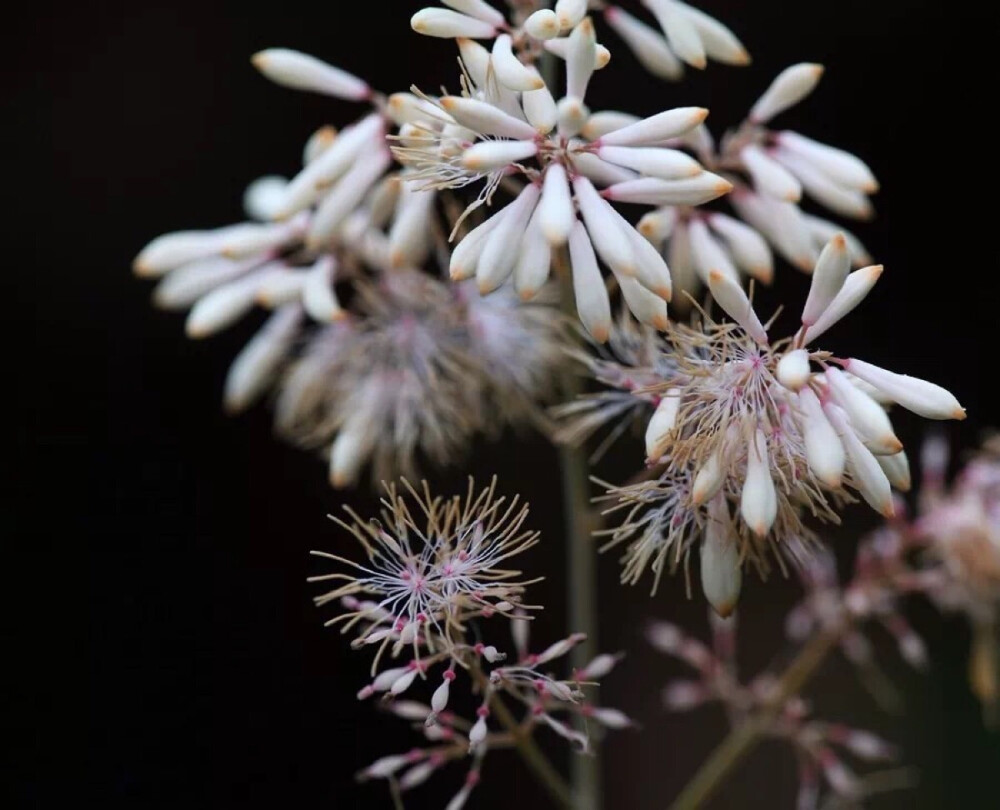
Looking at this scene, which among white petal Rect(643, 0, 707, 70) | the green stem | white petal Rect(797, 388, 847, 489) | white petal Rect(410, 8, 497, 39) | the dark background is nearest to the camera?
white petal Rect(797, 388, 847, 489)

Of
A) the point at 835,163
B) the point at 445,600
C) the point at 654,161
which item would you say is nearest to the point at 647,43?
the point at 835,163

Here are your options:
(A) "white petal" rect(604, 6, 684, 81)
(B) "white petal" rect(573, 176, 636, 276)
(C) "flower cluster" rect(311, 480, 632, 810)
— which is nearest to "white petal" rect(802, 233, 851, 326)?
(B) "white petal" rect(573, 176, 636, 276)

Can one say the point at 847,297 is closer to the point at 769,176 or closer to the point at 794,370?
the point at 794,370

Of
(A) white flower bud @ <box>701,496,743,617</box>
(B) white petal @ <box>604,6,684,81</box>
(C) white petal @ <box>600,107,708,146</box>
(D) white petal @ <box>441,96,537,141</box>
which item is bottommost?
(A) white flower bud @ <box>701,496,743,617</box>

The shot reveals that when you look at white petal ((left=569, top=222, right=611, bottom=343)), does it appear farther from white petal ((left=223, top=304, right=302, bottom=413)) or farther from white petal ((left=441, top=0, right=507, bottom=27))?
white petal ((left=223, top=304, right=302, bottom=413))

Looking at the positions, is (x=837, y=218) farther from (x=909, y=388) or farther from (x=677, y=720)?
(x=909, y=388)

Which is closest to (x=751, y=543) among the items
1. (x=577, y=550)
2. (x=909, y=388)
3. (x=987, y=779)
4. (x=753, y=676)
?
(x=909, y=388)

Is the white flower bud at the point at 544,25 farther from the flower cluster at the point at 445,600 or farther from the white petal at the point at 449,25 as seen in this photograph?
the flower cluster at the point at 445,600
